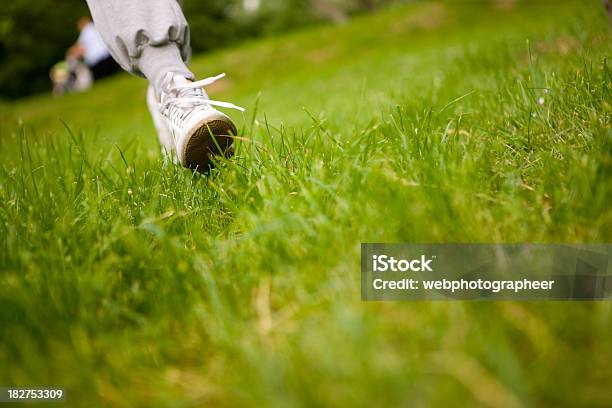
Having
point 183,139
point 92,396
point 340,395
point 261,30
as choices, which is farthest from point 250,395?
point 261,30

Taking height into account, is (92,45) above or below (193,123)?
above

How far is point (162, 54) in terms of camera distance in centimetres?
202

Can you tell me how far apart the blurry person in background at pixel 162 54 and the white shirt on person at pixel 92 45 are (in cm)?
1501

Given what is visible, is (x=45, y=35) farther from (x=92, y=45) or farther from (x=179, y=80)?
(x=179, y=80)

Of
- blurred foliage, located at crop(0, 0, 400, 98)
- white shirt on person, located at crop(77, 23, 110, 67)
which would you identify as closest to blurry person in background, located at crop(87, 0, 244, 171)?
white shirt on person, located at crop(77, 23, 110, 67)

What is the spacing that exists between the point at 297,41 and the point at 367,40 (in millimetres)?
3314

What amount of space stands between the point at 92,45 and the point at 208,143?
643 inches

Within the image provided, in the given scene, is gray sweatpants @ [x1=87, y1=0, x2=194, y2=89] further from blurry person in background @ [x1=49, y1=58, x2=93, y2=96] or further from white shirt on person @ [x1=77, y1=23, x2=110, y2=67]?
blurry person in background @ [x1=49, y1=58, x2=93, y2=96]

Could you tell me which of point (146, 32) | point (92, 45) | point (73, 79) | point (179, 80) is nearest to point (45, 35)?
point (73, 79)

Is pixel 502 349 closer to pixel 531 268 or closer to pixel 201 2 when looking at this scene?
pixel 531 268

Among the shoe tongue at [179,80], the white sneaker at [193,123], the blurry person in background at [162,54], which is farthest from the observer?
the shoe tongue at [179,80]

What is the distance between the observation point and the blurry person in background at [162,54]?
1.80 metres

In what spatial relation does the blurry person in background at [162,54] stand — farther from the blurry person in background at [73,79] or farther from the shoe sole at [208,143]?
the blurry person in background at [73,79]

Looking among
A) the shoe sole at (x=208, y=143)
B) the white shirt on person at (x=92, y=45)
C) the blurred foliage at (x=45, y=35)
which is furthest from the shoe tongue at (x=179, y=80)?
the blurred foliage at (x=45, y=35)
